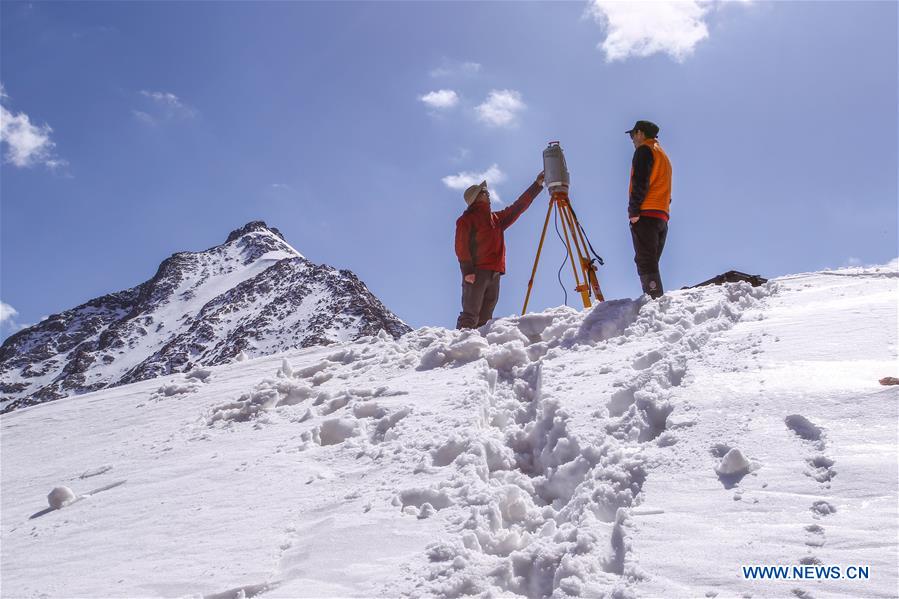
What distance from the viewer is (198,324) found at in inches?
6496

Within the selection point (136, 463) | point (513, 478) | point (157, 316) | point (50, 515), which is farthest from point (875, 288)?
point (157, 316)

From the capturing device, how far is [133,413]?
6.39m

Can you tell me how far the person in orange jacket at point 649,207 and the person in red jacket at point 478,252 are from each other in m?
1.93

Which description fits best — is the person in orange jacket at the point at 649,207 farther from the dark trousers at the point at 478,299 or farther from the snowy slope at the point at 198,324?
the snowy slope at the point at 198,324

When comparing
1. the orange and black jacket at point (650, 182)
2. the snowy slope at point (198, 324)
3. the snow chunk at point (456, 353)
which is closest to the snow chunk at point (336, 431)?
the snow chunk at point (456, 353)

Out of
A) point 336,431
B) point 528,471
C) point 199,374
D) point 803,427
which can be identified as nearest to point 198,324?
point 199,374

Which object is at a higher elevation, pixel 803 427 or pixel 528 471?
pixel 803 427

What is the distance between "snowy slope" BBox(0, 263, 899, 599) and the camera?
8.70 feet

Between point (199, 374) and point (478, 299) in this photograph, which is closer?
point (199, 374)

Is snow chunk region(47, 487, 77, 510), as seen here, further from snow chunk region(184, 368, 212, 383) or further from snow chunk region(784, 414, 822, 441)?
snow chunk region(784, 414, 822, 441)

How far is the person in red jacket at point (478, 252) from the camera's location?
328 inches

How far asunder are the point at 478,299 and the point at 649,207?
95.9 inches

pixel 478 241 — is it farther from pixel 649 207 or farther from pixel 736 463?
pixel 736 463

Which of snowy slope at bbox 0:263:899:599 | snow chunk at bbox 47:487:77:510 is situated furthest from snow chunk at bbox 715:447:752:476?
snow chunk at bbox 47:487:77:510
